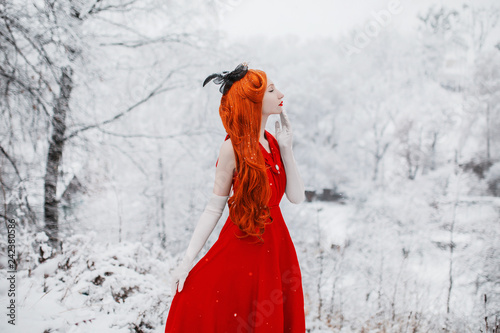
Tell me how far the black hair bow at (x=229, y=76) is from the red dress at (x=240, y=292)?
0.42 meters

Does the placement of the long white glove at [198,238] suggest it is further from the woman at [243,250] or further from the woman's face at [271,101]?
the woman's face at [271,101]

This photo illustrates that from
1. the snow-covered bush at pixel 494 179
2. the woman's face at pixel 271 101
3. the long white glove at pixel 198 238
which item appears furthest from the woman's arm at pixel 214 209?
the snow-covered bush at pixel 494 179

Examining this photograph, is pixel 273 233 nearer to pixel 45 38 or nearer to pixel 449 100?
pixel 45 38

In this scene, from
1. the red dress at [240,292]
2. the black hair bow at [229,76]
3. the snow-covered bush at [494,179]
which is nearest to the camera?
the red dress at [240,292]

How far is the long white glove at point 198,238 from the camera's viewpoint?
1560 millimetres

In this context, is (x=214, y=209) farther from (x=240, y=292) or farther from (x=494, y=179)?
(x=494, y=179)

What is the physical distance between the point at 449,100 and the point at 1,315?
1407 cm

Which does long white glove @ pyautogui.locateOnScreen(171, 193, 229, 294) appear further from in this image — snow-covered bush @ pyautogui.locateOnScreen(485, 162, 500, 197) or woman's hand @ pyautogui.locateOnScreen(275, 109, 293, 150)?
snow-covered bush @ pyautogui.locateOnScreen(485, 162, 500, 197)

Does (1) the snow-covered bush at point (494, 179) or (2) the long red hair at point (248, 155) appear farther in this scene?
(1) the snow-covered bush at point (494, 179)

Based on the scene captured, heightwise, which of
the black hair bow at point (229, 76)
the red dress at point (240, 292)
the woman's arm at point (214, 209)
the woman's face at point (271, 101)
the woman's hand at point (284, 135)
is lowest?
the red dress at point (240, 292)

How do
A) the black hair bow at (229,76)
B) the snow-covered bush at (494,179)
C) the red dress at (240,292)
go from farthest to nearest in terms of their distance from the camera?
the snow-covered bush at (494,179) → the black hair bow at (229,76) → the red dress at (240,292)

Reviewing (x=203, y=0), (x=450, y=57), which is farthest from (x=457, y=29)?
(x=203, y=0)

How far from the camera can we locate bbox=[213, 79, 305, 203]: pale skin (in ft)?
5.32

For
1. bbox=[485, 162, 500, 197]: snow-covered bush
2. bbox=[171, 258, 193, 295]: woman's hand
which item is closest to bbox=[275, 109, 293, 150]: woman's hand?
bbox=[171, 258, 193, 295]: woman's hand
